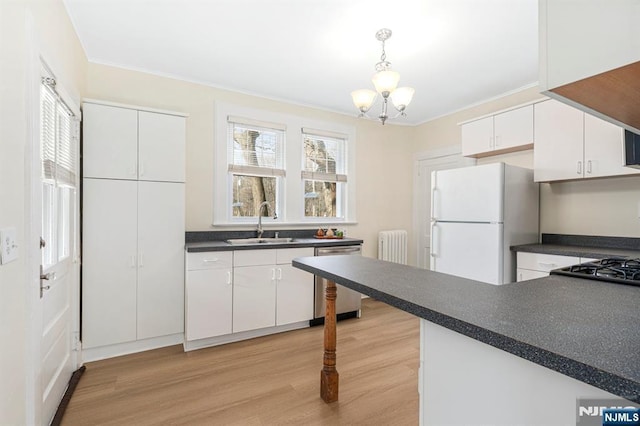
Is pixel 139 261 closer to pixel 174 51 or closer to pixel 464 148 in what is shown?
pixel 174 51

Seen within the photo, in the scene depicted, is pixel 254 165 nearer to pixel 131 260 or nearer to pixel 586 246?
pixel 131 260

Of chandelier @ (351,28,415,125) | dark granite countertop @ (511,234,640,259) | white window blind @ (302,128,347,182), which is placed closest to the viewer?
chandelier @ (351,28,415,125)

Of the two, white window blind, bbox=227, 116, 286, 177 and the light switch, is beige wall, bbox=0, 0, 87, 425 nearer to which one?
the light switch

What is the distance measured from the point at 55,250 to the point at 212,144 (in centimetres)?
177

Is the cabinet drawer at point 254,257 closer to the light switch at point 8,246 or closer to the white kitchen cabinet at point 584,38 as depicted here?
the light switch at point 8,246

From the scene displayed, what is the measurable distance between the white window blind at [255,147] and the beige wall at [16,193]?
2002mm

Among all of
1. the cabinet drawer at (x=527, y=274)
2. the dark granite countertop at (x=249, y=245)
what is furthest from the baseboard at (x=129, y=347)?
the cabinet drawer at (x=527, y=274)

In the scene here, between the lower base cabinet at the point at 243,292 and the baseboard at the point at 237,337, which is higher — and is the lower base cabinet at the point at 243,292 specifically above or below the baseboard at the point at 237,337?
above

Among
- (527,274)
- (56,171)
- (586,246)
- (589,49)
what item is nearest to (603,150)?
(586,246)

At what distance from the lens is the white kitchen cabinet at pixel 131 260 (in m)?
2.56

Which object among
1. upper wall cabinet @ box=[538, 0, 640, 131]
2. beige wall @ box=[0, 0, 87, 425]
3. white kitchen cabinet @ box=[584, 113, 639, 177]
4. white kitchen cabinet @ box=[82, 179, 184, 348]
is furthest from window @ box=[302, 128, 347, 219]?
upper wall cabinet @ box=[538, 0, 640, 131]

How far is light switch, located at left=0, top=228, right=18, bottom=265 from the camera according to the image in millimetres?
1132

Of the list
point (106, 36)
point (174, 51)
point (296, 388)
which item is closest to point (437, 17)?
point (174, 51)

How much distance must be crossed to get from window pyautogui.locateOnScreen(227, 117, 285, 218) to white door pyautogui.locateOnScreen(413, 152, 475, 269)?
6.86ft
